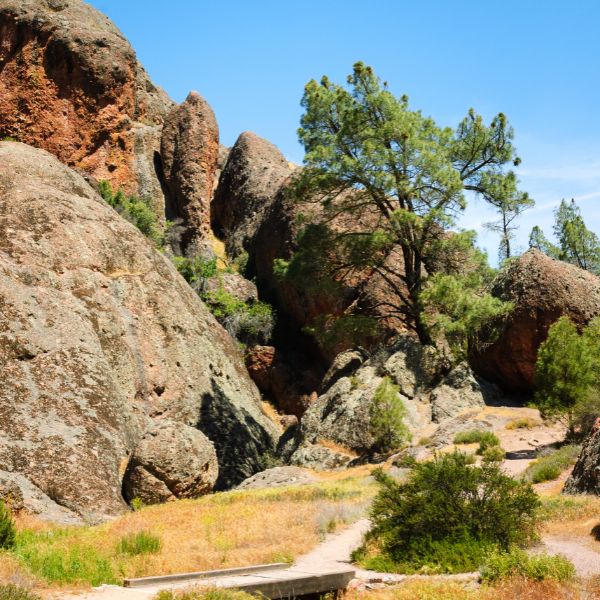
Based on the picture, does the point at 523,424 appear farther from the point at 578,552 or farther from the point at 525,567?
the point at 525,567

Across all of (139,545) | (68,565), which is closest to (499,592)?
(68,565)

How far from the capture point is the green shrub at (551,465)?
809 inches

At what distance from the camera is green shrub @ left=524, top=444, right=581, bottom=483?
20547 millimetres

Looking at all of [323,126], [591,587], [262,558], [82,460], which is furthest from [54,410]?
[323,126]

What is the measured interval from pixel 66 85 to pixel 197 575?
154ft

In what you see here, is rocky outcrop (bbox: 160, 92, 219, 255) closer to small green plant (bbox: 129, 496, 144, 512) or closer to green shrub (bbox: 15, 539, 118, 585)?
small green plant (bbox: 129, 496, 144, 512)

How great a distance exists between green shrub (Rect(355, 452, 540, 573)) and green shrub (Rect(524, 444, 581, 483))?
7.76m

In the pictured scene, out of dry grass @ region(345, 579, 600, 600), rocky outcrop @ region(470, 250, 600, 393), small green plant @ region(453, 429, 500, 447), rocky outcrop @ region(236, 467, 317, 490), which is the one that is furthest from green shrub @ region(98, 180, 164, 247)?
dry grass @ region(345, 579, 600, 600)

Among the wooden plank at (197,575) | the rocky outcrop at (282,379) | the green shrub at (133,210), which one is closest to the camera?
the wooden plank at (197,575)

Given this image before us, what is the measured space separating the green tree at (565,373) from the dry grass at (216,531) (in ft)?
27.7

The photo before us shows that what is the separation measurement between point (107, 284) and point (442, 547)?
20145 millimetres

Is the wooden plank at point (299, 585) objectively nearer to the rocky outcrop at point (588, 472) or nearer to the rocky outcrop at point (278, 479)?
the rocky outcrop at point (588, 472)

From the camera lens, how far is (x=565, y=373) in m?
25.7

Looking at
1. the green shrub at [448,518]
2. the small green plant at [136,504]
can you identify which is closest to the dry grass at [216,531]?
the small green plant at [136,504]
